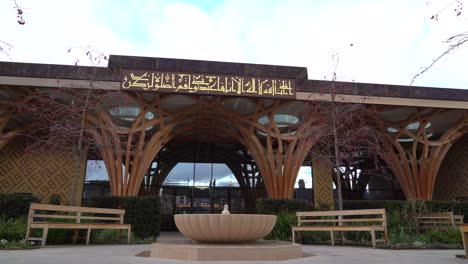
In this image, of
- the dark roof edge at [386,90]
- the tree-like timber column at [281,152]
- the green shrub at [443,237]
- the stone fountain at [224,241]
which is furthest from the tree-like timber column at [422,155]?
the stone fountain at [224,241]

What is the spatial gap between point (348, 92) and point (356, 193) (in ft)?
34.9

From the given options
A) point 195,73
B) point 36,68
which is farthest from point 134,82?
point 36,68

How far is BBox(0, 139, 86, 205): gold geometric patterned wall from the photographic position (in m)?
17.1

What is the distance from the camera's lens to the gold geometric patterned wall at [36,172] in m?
17.1

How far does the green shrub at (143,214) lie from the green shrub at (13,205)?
380 cm

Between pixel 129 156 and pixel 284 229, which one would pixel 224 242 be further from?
pixel 129 156

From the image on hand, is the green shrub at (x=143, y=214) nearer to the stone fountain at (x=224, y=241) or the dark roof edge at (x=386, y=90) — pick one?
the stone fountain at (x=224, y=241)

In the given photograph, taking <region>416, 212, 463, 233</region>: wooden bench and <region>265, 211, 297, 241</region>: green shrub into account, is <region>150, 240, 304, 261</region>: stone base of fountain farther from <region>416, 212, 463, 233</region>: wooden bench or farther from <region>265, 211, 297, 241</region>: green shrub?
<region>416, 212, 463, 233</region>: wooden bench

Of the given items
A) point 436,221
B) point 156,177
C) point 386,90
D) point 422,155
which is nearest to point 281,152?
point 386,90

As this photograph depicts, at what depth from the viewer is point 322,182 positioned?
20.2 metres

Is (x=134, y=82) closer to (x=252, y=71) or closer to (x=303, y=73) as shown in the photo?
(x=252, y=71)

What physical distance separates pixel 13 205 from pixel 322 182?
1562 centimetres

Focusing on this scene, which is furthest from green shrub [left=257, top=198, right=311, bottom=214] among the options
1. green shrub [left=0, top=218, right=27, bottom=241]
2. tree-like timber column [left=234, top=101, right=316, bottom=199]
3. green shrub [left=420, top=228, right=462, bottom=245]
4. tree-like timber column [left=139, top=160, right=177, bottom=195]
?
tree-like timber column [left=139, top=160, right=177, bottom=195]

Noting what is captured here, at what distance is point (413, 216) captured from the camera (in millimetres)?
10234
